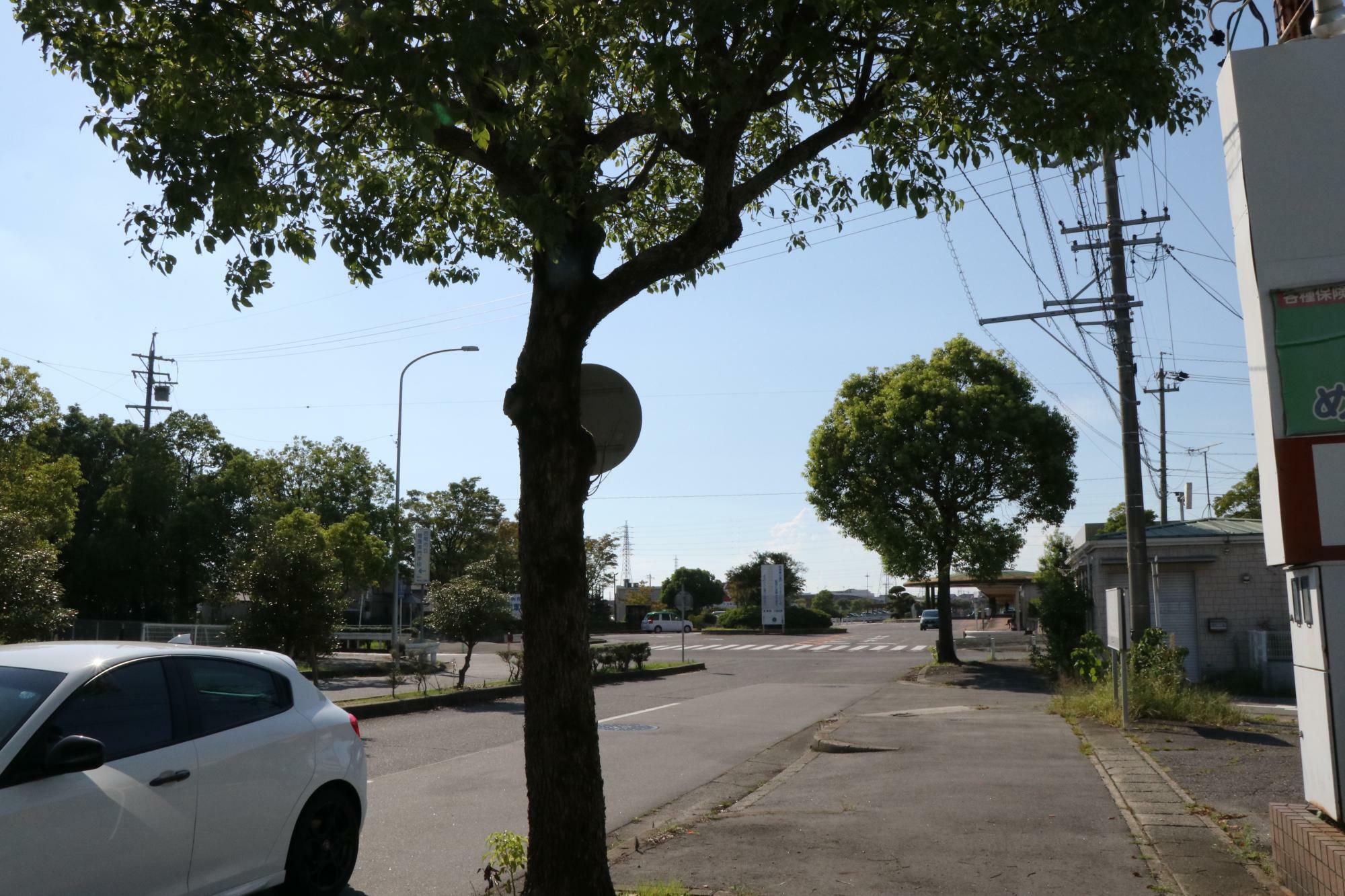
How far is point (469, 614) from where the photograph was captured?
22.7 metres

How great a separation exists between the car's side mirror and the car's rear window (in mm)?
222

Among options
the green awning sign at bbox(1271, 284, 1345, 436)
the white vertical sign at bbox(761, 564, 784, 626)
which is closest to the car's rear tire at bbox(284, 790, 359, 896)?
the green awning sign at bbox(1271, 284, 1345, 436)

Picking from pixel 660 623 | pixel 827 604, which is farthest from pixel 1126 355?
pixel 827 604

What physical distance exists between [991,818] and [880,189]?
4665 millimetres

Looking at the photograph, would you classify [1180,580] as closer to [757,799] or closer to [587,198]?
[757,799]

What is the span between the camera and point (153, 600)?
47.3 m

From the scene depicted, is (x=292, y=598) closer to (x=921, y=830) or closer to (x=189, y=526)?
(x=921, y=830)

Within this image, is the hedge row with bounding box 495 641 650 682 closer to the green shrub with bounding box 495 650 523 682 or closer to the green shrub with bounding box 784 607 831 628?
the green shrub with bounding box 495 650 523 682

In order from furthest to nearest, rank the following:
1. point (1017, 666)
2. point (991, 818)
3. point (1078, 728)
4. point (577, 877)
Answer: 1. point (1017, 666)
2. point (1078, 728)
3. point (991, 818)
4. point (577, 877)

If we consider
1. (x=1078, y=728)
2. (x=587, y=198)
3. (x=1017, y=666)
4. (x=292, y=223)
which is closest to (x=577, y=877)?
(x=587, y=198)

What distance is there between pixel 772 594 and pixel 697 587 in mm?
49167

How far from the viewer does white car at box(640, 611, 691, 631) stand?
236 ft

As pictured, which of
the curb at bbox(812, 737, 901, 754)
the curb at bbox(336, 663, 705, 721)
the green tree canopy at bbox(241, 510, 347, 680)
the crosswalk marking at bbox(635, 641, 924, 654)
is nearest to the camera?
the curb at bbox(812, 737, 901, 754)

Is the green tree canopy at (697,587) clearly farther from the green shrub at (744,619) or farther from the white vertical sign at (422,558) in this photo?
the white vertical sign at (422,558)
